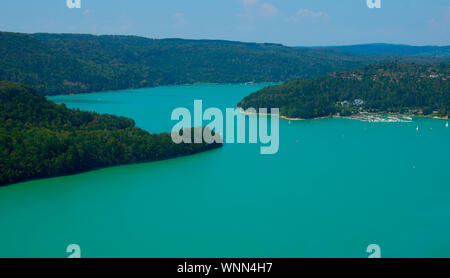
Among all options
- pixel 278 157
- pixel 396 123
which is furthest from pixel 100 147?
pixel 396 123

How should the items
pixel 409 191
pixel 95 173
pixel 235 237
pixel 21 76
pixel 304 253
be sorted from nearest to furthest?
pixel 304 253, pixel 235 237, pixel 409 191, pixel 95 173, pixel 21 76

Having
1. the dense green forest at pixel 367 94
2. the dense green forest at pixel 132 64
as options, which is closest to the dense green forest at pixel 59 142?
the dense green forest at pixel 367 94

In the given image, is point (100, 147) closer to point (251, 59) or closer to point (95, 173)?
point (95, 173)

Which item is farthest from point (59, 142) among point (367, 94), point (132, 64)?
point (132, 64)

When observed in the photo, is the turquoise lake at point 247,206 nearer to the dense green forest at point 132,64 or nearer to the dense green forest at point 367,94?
the dense green forest at point 367,94

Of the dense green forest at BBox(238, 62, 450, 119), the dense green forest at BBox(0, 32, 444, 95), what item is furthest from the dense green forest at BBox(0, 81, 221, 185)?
the dense green forest at BBox(0, 32, 444, 95)

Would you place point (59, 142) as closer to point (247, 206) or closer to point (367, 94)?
point (247, 206)

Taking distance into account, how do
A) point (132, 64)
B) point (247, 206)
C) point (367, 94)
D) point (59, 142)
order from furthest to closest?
1. point (132, 64)
2. point (367, 94)
3. point (59, 142)
4. point (247, 206)
